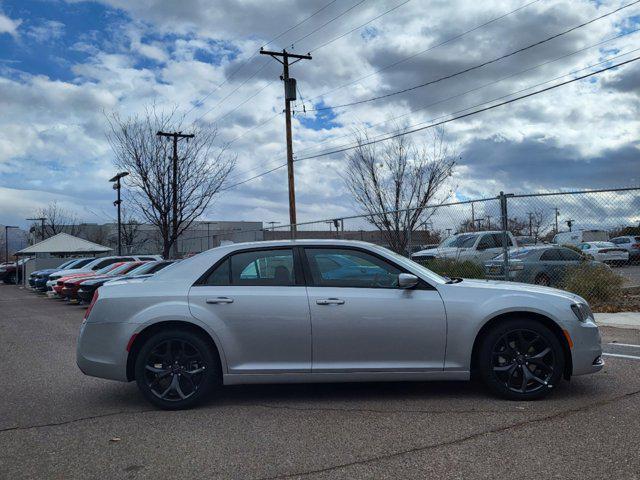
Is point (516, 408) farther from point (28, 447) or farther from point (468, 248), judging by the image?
point (468, 248)

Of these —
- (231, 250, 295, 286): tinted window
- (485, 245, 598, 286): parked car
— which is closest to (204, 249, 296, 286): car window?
(231, 250, 295, 286): tinted window

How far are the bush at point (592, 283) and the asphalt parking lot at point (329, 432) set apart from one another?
18.4ft

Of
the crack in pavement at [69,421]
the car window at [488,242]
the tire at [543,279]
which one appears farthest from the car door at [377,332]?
the car window at [488,242]

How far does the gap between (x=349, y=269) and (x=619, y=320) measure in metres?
6.77

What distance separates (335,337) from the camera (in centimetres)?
514

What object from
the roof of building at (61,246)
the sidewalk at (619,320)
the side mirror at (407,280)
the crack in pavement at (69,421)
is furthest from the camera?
the roof of building at (61,246)

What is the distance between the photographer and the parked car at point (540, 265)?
11.8 meters

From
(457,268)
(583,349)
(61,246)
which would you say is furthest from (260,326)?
(61,246)

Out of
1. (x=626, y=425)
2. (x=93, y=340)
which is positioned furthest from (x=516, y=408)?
(x=93, y=340)

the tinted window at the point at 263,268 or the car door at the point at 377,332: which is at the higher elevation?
the tinted window at the point at 263,268

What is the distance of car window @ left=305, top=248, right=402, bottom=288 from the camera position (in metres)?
5.34

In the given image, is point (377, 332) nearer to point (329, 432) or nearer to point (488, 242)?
point (329, 432)

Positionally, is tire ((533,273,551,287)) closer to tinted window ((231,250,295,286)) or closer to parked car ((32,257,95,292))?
tinted window ((231,250,295,286))

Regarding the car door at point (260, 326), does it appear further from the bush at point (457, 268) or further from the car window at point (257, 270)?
the bush at point (457, 268)
